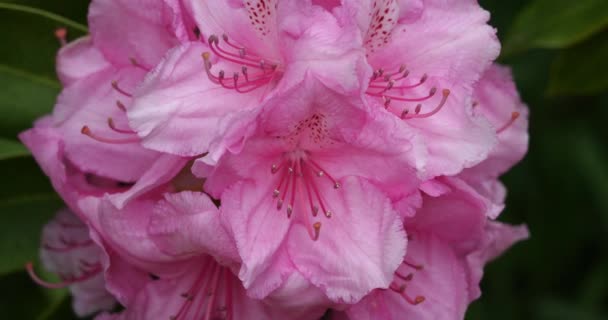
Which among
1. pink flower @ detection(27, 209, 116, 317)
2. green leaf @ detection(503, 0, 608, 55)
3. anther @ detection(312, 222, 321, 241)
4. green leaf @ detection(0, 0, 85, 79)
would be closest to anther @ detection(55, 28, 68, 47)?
green leaf @ detection(0, 0, 85, 79)

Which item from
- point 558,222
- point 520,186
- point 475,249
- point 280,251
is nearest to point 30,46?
point 280,251

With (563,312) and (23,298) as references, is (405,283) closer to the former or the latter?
(23,298)

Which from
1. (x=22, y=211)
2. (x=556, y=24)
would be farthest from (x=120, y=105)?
(x=556, y=24)

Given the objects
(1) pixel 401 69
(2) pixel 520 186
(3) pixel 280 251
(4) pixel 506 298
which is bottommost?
(4) pixel 506 298

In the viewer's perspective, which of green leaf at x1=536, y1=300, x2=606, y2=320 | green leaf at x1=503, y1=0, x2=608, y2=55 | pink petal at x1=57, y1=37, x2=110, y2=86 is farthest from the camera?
green leaf at x1=536, y1=300, x2=606, y2=320

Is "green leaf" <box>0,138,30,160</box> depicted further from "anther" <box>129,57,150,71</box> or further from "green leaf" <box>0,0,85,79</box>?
"anther" <box>129,57,150,71</box>

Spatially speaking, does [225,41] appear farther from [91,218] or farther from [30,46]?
[30,46]
